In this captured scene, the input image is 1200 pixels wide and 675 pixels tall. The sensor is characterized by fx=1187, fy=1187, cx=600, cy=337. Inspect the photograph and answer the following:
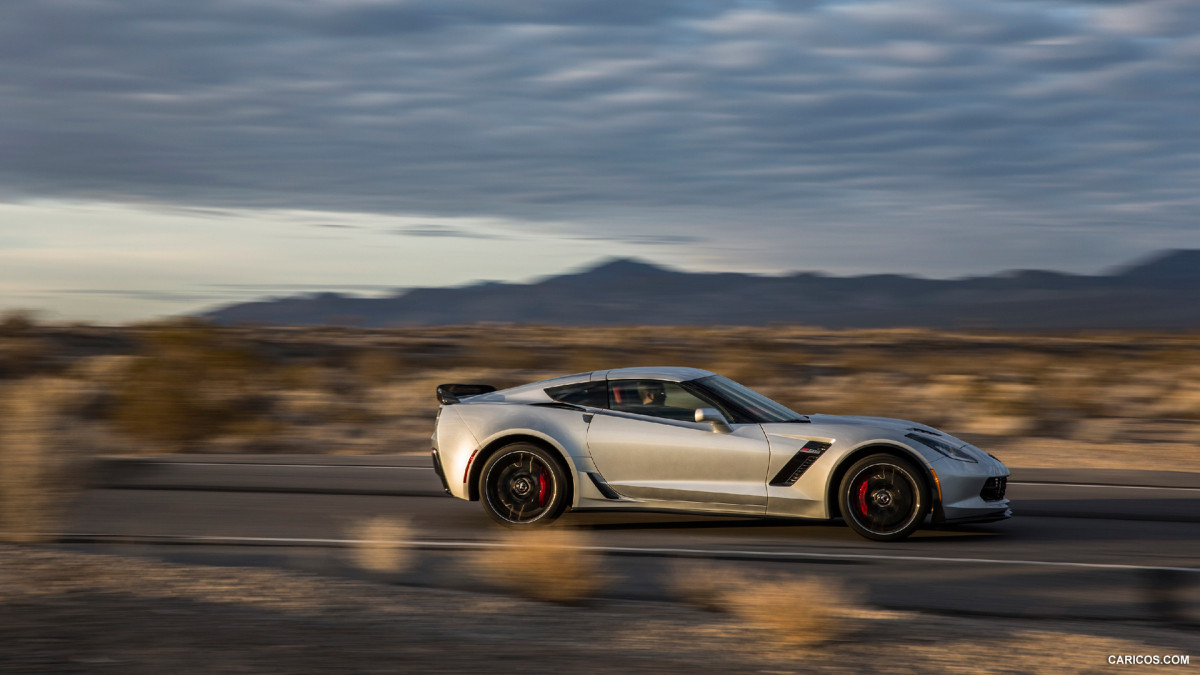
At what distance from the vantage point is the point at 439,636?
5.68m

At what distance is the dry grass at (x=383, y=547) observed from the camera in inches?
307

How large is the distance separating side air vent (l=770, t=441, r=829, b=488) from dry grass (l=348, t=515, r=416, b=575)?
8.91 feet

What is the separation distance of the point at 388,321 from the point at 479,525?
6632 inches

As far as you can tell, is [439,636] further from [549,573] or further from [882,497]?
[882,497]

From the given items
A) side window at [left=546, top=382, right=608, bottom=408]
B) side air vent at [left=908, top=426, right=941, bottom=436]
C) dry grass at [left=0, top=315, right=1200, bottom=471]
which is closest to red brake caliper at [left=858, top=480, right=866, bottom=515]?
side air vent at [left=908, top=426, right=941, bottom=436]

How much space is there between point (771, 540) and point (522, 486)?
1.97m

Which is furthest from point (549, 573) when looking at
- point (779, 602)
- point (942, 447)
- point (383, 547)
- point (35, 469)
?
point (35, 469)

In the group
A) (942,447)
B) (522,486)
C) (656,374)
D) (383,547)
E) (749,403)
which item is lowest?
(383,547)

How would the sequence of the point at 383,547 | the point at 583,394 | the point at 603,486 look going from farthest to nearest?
the point at 583,394
the point at 603,486
the point at 383,547

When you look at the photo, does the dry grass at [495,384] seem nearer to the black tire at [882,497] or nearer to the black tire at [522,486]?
the black tire at [882,497]

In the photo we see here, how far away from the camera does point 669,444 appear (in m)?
8.93

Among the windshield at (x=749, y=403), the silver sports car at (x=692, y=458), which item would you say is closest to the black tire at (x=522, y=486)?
the silver sports car at (x=692, y=458)

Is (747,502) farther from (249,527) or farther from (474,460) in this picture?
(249,527)

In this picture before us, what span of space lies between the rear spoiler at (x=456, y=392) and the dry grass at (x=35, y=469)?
8.99 ft
